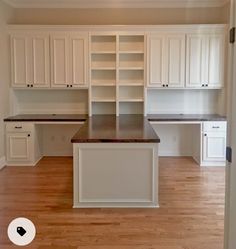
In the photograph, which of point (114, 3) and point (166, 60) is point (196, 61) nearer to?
point (166, 60)

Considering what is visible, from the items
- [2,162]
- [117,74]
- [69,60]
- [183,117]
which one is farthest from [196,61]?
[2,162]

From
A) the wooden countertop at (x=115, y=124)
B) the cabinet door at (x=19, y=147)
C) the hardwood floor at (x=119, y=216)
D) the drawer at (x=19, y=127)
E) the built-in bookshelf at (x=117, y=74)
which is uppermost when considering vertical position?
the built-in bookshelf at (x=117, y=74)

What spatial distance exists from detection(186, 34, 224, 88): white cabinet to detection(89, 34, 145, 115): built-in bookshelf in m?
0.85

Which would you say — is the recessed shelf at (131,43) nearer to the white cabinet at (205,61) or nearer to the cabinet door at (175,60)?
the cabinet door at (175,60)

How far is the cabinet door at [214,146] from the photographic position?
621 centimetres

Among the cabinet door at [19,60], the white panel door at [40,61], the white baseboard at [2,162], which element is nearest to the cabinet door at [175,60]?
the white panel door at [40,61]

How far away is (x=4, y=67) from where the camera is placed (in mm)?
6215

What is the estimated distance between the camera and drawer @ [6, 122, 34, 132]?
6.16 metres

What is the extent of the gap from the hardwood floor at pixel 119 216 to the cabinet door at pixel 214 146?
595 mm

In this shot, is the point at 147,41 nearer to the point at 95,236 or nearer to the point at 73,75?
the point at 73,75

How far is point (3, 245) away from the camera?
3.21 m

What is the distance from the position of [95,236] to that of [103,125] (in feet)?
7.07

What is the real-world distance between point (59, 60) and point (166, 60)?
191 centimetres

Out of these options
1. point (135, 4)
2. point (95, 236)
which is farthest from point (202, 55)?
point (95, 236)
